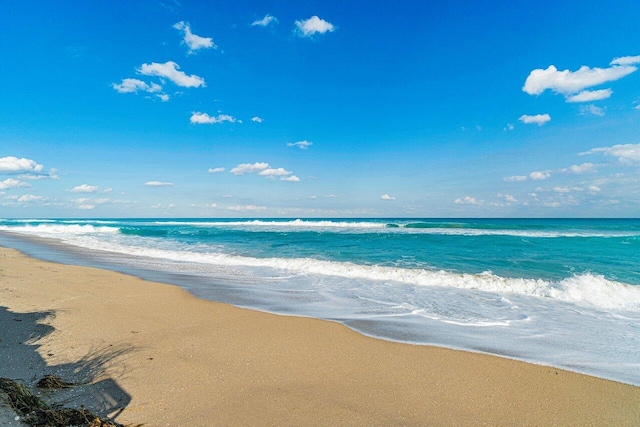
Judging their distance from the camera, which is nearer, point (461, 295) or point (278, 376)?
point (278, 376)

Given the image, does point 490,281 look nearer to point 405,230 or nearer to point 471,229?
point 405,230

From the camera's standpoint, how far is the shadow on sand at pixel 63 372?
9.99ft

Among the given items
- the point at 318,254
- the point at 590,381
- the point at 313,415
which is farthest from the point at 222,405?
the point at 318,254

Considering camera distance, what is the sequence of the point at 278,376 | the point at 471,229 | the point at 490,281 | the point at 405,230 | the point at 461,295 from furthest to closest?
the point at 471,229 → the point at 405,230 → the point at 490,281 → the point at 461,295 → the point at 278,376

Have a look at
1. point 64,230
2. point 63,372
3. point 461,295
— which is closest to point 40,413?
point 63,372

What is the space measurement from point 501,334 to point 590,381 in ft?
5.74

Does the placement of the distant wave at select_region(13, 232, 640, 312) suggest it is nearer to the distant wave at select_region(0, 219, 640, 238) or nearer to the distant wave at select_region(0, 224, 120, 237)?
the distant wave at select_region(0, 219, 640, 238)

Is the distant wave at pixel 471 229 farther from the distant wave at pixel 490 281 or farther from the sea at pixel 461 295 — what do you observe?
the distant wave at pixel 490 281

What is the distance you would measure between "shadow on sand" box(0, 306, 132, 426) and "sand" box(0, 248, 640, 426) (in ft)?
0.06

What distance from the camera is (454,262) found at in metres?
14.1

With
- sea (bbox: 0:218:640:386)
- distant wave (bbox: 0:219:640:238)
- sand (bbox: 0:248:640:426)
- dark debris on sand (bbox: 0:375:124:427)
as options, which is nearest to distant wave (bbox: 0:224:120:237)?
distant wave (bbox: 0:219:640:238)

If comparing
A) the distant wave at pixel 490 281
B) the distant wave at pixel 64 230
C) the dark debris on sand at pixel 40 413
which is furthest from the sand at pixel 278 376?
the distant wave at pixel 64 230

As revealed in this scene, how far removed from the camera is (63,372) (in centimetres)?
362

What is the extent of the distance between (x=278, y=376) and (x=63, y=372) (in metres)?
2.40
